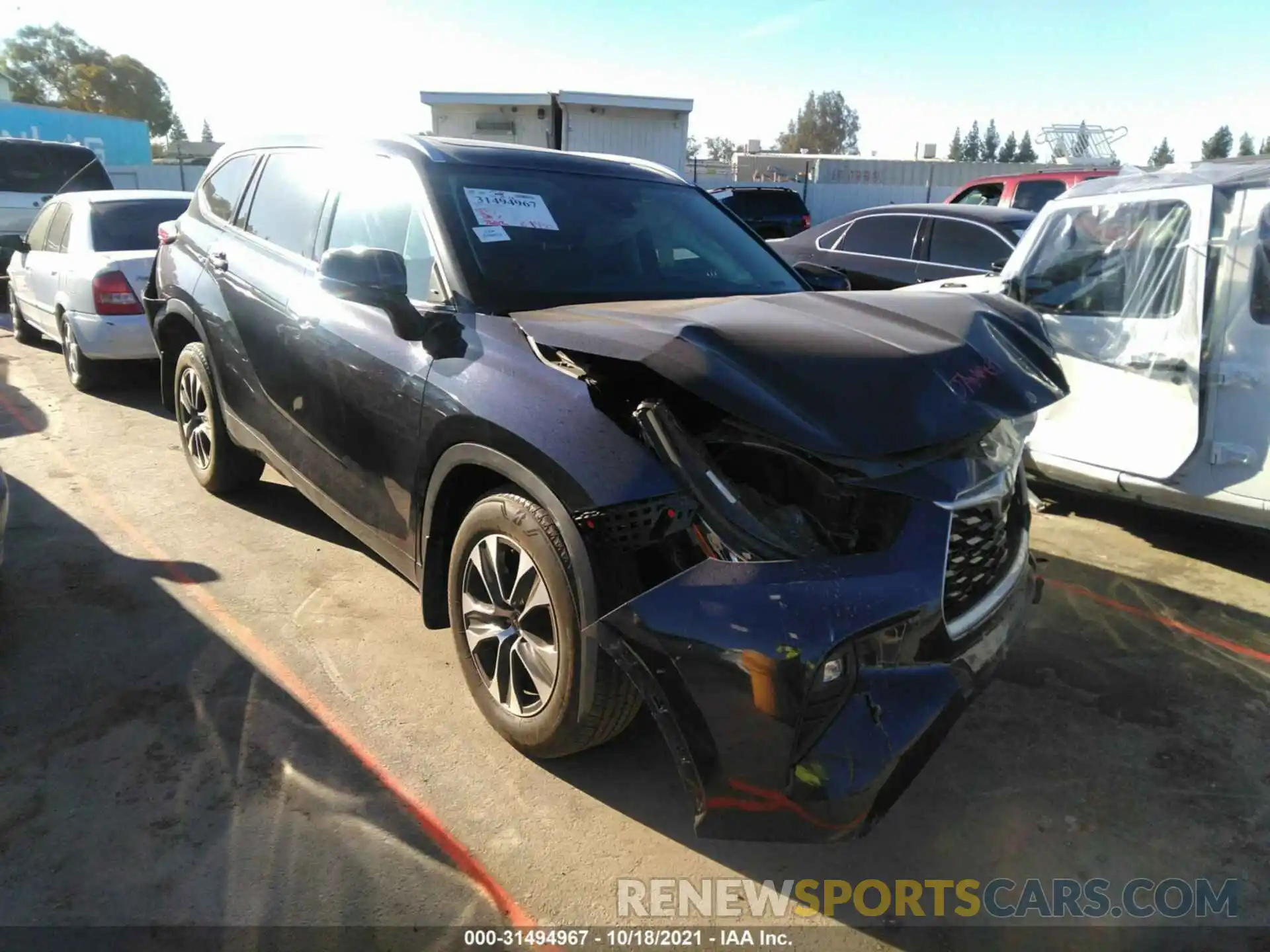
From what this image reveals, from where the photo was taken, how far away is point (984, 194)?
11578 millimetres

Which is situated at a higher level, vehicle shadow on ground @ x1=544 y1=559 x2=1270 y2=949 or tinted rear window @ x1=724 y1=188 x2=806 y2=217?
tinted rear window @ x1=724 y1=188 x2=806 y2=217

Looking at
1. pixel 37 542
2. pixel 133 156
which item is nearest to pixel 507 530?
pixel 37 542

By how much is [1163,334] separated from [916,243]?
418 centimetres

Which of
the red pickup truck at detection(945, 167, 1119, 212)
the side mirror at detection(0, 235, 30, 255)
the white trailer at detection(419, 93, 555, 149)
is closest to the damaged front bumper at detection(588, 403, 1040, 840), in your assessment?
the red pickup truck at detection(945, 167, 1119, 212)

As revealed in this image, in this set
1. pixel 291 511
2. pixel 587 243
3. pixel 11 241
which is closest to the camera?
pixel 587 243

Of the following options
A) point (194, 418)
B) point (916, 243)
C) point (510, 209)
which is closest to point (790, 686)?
point (510, 209)

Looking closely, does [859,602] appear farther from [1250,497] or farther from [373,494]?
[1250,497]

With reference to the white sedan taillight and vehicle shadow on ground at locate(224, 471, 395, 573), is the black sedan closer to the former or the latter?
vehicle shadow on ground at locate(224, 471, 395, 573)

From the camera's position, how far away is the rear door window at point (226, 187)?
4613 mm

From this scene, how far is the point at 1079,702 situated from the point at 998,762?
580 mm

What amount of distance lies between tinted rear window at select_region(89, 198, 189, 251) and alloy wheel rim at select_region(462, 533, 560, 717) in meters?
5.95

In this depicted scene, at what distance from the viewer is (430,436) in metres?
2.88

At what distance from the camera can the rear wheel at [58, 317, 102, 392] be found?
7.13 meters

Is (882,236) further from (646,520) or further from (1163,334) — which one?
(646,520)
